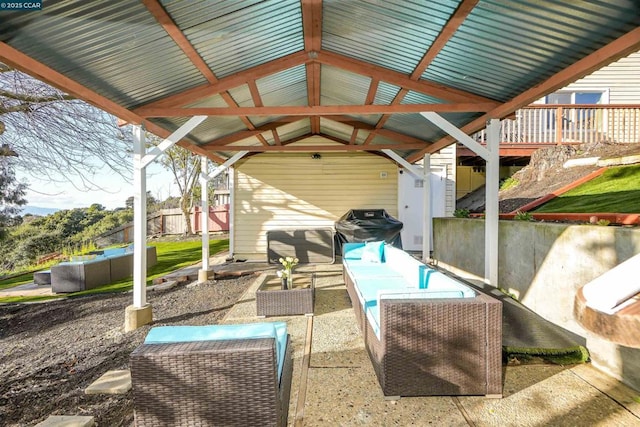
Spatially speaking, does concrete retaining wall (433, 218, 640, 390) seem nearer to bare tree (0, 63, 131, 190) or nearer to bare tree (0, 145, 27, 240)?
bare tree (0, 63, 131, 190)

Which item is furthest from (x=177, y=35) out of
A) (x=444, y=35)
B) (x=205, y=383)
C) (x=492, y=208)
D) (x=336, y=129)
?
(x=336, y=129)

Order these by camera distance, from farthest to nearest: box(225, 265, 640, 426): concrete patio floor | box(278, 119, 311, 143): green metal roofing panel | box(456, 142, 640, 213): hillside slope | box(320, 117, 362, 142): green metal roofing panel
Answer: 1. box(278, 119, 311, 143): green metal roofing panel
2. box(320, 117, 362, 142): green metal roofing panel
3. box(456, 142, 640, 213): hillside slope
4. box(225, 265, 640, 426): concrete patio floor

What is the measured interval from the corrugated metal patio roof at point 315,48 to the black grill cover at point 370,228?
283 cm

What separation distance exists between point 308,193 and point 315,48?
532 centimetres

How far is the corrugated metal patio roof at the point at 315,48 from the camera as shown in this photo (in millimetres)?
2607

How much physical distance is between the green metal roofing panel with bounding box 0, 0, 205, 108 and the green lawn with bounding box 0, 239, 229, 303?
4528mm

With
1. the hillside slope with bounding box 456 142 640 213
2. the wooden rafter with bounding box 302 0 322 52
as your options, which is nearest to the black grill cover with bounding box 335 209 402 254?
the hillside slope with bounding box 456 142 640 213

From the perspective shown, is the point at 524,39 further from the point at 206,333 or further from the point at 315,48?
the point at 206,333

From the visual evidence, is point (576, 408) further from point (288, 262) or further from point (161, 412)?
point (288, 262)

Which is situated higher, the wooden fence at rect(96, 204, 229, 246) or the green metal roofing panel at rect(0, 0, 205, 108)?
the green metal roofing panel at rect(0, 0, 205, 108)

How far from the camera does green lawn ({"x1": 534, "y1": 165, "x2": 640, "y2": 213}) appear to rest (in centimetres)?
419

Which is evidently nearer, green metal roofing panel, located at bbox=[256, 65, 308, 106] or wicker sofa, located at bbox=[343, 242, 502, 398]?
wicker sofa, located at bbox=[343, 242, 502, 398]

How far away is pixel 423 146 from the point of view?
6961 millimetres

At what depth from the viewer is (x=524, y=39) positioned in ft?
9.75
